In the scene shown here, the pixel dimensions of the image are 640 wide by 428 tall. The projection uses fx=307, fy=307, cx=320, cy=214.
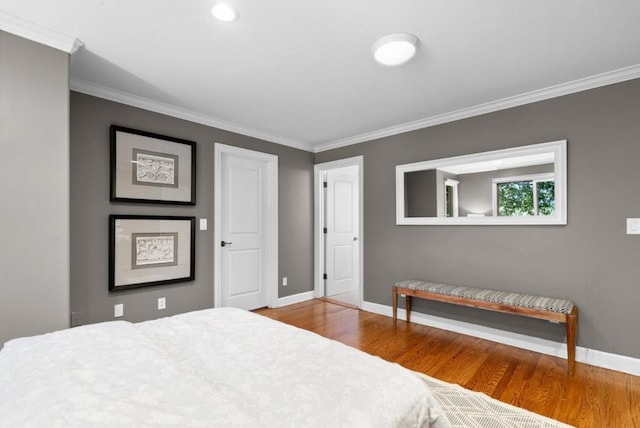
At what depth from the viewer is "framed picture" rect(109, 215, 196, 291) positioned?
287cm

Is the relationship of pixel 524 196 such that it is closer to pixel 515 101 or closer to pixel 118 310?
pixel 515 101

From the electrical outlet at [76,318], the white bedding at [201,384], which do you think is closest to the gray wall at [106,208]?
the electrical outlet at [76,318]

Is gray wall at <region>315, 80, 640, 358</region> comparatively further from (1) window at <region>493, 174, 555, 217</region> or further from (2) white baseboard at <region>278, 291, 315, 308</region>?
(2) white baseboard at <region>278, 291, 315, 308</region>

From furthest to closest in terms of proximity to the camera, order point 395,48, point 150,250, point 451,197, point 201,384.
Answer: point 451,197 < point 150,250 < point 395,48 < point 201,384

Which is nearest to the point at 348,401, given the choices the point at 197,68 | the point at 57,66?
the point at 197,68

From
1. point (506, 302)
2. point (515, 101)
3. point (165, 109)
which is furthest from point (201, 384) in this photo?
point (515, 101)

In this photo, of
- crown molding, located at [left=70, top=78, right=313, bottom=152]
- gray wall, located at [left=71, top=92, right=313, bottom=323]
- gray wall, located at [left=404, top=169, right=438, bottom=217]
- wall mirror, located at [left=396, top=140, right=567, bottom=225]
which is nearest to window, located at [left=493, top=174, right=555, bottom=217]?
wall mirror, located at [left=396, top=140, right=567, bottom=225]

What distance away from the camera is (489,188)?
316 cm

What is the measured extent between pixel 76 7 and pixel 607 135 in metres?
3.91

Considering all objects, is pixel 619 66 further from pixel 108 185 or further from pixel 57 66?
pixel 108 185

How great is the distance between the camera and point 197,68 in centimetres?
245

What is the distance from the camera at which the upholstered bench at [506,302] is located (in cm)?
242

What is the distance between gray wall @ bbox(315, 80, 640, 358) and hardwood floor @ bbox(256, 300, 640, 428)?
0.86 ft

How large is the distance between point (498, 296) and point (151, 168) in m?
3.56
